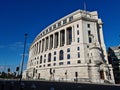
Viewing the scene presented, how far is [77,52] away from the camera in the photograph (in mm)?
61688

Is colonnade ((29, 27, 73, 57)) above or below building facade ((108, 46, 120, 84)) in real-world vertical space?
above

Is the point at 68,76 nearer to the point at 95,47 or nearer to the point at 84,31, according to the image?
the point at 95,47

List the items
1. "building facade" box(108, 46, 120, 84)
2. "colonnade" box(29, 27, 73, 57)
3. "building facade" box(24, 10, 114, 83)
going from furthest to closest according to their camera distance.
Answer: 1. "building facade" box(108, 46, 120, 84)
2. "colonnade" box(29, 27, 73, 57)
3. "building facade" box(24, 10, 114, 83)

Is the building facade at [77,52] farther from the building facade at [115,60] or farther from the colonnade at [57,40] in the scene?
the building facade at [115,60]

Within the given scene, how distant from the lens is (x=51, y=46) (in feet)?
267

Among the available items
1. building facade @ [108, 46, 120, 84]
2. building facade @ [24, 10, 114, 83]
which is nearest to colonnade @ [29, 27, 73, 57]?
building facade @ [24, 10, 114, 83]

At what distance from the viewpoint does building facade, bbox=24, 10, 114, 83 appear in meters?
55.2

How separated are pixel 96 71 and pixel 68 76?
14.2 m

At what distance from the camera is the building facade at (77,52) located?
5525 centimetres

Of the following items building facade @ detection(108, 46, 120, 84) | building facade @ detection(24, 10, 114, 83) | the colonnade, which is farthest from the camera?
building facade @ detection(108, 46, 120, 84)

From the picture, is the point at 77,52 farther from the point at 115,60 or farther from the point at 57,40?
the point at 115,60

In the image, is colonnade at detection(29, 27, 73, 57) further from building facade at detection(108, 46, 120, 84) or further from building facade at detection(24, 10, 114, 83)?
building facade at detection(108, 46, 120, 84)

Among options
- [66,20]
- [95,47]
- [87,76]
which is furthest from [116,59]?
[66,20]

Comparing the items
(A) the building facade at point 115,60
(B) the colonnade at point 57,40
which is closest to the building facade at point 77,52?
(B) the colonnade at point 57,40
